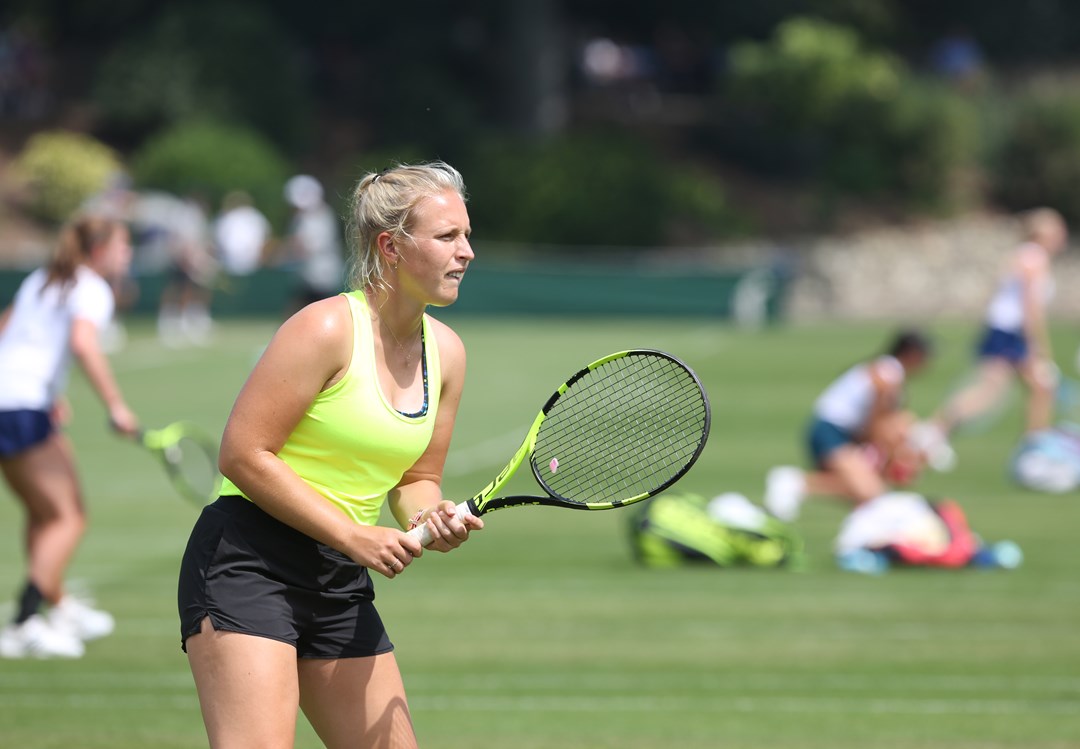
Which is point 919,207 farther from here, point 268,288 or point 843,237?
point 268,288

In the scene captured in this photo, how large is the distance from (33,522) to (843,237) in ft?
116

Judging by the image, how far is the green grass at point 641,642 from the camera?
294 inches

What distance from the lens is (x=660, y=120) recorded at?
47.5 metres

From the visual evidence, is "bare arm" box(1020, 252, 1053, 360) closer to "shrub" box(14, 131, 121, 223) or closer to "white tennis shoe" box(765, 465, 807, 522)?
"white tennis shoe" box(765, 465, 807, 522)

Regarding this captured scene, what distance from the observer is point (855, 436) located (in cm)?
1256

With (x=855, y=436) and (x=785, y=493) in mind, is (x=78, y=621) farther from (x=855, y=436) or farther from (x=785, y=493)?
(x=855, y=436)

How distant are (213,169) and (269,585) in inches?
1332

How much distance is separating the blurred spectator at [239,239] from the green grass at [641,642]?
651 inches

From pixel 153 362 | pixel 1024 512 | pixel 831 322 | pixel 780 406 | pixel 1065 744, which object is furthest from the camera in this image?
pixel 831 322

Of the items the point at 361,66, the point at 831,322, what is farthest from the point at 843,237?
the point at 361,66

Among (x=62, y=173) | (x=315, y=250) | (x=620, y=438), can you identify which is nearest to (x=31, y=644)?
(x=620, y=438)

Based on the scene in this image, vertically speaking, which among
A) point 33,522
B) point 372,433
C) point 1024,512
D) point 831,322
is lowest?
point 831,322

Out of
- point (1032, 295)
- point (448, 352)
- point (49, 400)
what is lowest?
point (1032, 295)

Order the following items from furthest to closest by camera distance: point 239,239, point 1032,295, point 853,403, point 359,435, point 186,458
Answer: point 239,239 → point 1032,295 → point 853,403 → point 186,458 → point 359,435
